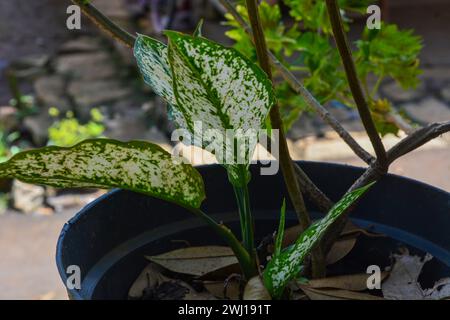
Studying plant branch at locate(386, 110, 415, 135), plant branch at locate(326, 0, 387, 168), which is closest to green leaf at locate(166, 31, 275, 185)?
plant branch at locate(326, 0, 387, 168)

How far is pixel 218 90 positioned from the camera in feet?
1.76

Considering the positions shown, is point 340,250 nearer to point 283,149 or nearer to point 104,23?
point 283,149

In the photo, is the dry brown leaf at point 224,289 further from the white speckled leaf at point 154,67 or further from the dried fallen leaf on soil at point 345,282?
the white speckled leaf at point 154,67

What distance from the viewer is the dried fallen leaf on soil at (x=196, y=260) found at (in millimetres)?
711

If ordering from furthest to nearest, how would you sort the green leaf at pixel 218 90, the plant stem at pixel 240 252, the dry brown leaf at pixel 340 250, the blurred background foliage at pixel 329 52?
the blurred background foliage at pixel 329 52 → the dry brown leaf at pixel 340 250 → the plant stem at pixel 240 252 → the green leaf at pixel 218 90

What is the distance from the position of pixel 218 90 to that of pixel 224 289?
0.23m

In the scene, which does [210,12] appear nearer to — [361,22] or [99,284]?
[361,22]

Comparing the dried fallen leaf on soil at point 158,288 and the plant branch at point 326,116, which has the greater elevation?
the plant branch at point 326,116

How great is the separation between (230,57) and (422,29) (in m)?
2.83

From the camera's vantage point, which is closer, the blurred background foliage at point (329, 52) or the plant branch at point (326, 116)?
the plant branch at point (326, 116)

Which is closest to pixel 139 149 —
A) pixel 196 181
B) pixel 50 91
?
pixel 196 181

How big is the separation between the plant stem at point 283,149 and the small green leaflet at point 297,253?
0.29ft

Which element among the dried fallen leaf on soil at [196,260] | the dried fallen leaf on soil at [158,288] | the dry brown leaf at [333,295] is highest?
the dried fallen leaf on soil at [196,260]

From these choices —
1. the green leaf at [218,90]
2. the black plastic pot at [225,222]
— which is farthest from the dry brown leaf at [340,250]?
the green leaf at [218,90]
